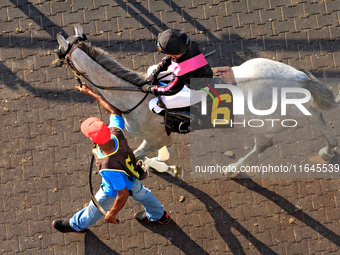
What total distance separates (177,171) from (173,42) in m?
2.72

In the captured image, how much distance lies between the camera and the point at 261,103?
457 cm

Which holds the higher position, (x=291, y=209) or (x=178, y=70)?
(x=178, y=70)

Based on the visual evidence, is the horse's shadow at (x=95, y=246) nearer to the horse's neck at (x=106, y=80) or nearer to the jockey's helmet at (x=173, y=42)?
the horse's neck at (x=106, y=80)

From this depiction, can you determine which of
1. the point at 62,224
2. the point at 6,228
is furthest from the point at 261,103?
the point at 6,228

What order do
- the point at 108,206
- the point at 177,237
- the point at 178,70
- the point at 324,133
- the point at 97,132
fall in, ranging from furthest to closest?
the point at 177,237 → the point at 324,133 → the point at 108,206 → the point at 178,70 → the point at 97,132

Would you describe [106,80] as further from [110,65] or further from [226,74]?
[226,74]

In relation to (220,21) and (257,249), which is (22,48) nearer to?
(220,21)

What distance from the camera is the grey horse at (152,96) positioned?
13.2ft

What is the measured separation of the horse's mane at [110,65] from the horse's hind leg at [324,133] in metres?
2.64

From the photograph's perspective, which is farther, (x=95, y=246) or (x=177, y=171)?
(x=177, y=171)

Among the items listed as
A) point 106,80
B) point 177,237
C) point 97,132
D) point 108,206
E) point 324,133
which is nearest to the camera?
point 97,132

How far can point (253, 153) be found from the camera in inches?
217

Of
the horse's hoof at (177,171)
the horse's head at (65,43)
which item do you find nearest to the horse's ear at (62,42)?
the horse's head at (65,43)

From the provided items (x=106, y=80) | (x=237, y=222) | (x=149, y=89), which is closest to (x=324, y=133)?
(x=237, y=222)
